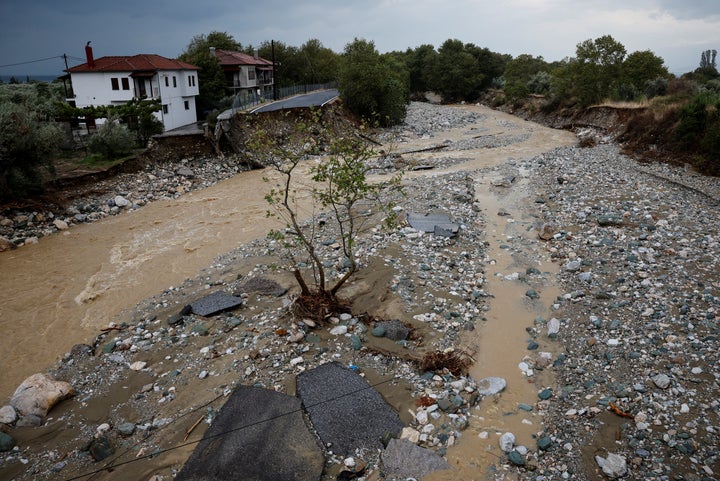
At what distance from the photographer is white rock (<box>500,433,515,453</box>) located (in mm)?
5570

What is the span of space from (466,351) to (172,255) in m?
9.55

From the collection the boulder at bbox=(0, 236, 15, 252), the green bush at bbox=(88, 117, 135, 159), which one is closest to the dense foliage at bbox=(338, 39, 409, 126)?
the green bush at bbox=(88, 117, 135, 159)

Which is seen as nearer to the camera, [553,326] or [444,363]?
[444,363]

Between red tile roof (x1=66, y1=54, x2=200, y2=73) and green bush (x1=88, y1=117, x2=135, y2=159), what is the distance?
9304 mm

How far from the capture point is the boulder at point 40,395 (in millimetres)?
6574

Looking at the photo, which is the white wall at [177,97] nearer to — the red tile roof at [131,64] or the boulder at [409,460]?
the red tile roof at [131,64]

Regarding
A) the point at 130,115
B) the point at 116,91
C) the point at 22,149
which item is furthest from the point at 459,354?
the point at 116,91

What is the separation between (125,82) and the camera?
2942 centimetres

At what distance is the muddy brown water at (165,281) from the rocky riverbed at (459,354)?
0.12 metres

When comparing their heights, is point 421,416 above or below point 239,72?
below

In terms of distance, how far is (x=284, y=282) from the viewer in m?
9.96

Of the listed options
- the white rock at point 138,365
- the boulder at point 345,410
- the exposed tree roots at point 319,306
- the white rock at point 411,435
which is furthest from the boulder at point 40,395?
the white rock at point 411,435

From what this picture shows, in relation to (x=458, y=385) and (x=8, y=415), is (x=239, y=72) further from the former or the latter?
(x=458, y=385)

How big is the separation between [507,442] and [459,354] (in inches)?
74.1
